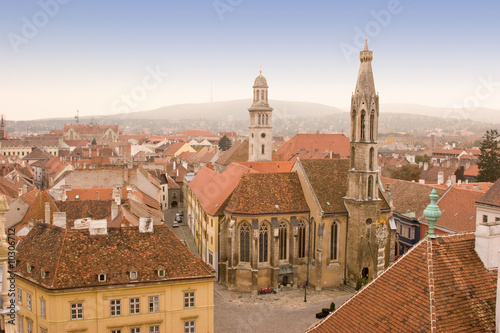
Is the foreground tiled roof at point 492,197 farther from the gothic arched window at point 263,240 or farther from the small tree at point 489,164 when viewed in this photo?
the small tree at point 489,164

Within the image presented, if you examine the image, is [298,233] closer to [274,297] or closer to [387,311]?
[274,297]

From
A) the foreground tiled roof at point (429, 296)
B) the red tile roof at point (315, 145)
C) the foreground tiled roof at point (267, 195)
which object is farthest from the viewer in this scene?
the red tile roof at point (315, 145)

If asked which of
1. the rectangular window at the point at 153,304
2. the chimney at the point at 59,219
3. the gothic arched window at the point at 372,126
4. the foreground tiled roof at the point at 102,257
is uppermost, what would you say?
the gothic arched window at the point at 372,126

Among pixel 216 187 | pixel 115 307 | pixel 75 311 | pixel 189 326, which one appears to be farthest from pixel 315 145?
pixel 75 311

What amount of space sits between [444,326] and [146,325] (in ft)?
74.1

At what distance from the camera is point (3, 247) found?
15.6 meters

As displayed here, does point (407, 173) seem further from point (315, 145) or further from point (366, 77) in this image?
point (366, 77)

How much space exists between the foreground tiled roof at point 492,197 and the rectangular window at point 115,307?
122 ft

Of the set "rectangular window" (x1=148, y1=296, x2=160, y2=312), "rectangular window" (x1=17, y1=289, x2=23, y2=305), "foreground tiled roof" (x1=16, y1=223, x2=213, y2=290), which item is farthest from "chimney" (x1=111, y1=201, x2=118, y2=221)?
"rectangular window" (x1=148, y1=296, x2=160, y2=312)

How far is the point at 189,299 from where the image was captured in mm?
33688

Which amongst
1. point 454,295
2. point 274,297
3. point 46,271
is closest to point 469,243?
point 454,295

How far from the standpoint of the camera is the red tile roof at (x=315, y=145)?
106 metres

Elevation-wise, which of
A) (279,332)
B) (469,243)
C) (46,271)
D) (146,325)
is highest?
(469,243)

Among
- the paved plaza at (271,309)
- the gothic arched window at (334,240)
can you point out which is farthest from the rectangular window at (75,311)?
the gothic arched window at (334,240)
